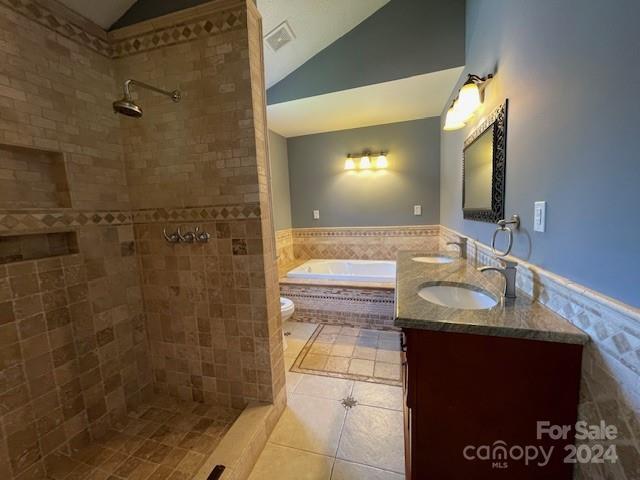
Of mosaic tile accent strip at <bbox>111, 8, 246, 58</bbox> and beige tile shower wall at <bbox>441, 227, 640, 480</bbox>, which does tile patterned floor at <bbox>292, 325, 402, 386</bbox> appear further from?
mosaic tile accent strip at <bbox>111, 8, 246, 58</bbox>

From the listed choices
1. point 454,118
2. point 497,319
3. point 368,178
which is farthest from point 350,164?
point 497,319

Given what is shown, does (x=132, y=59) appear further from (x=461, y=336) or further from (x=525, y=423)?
(x=525, y=423)

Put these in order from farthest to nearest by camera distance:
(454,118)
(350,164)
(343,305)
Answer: (350,164), (343,305), (454,118)

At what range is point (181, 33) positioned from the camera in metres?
1.33

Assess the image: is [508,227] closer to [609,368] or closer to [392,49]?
[609,368]

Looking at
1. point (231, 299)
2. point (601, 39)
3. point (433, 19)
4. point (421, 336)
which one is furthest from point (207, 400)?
point (433, 19)

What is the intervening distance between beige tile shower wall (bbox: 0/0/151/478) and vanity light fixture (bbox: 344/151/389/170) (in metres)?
2.55

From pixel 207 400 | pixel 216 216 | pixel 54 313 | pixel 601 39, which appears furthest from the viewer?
pixel 207 400

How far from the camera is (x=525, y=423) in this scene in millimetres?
855

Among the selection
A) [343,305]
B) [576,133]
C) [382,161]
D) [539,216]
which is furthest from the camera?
[382,161]

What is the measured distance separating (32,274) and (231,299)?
875 millimetres

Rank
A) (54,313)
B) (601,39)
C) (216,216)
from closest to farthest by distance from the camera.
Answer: (601,39), (54,313), (216,216)

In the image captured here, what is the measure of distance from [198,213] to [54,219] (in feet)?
2.07

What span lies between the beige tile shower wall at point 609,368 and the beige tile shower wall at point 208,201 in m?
1.30
